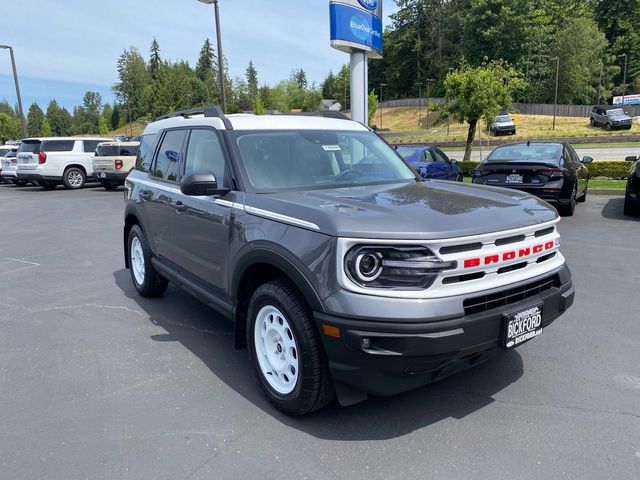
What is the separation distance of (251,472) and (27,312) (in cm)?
385

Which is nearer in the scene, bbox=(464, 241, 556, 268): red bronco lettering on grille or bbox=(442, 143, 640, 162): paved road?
bbox=(464, 241, 556, 268): red bronco lettering on grille

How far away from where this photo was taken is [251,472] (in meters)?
2.63

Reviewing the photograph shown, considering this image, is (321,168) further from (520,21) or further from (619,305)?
(520,21)

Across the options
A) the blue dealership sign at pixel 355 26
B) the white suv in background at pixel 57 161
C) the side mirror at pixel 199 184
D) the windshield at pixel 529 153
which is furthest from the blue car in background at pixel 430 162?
the white suv in background at pixel 57 161

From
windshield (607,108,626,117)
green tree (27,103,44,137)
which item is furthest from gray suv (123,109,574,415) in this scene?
green tree (27,103,44,137)

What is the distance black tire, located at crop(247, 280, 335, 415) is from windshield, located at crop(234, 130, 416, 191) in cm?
85

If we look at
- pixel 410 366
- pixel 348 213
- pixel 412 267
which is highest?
pixel 348 213

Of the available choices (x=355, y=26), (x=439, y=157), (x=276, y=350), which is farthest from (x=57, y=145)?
(x=276, y=350)

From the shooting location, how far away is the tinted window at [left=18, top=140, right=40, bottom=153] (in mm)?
19500

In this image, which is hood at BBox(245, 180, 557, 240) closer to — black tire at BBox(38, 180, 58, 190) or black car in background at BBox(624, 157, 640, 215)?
black car in background at BBox(624, 157, 640, 215)

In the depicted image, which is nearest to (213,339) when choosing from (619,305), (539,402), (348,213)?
(348,213)

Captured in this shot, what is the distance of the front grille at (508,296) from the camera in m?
2.71

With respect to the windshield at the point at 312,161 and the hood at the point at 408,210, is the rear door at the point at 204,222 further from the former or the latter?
the hood at the point at 408,210

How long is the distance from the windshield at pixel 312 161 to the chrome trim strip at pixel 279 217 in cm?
27
